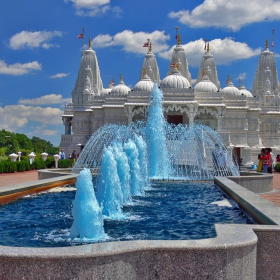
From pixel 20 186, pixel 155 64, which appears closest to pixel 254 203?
pixel 20 186

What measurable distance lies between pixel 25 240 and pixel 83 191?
3.66 ft

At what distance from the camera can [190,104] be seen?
34.9m

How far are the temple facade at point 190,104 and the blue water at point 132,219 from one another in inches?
985

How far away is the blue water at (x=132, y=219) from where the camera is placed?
649 cm

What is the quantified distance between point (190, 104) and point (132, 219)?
90.4 feet

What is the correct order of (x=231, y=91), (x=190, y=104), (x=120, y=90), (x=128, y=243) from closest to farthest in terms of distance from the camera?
(x=128, y=243)
(x=190, y=104)
(x=231, y=91)
(x=120, y=90)

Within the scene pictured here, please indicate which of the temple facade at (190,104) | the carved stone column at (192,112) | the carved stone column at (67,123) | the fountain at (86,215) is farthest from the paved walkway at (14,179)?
the carved stone column at (67,123)

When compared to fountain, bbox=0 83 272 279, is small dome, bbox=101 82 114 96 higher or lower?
higher

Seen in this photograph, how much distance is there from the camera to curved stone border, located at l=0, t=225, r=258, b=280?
4.04 meters

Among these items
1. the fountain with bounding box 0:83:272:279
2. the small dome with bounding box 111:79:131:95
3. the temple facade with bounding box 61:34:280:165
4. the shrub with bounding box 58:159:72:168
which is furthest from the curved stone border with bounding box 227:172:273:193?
the small dome with bounding box 111:79:131:95

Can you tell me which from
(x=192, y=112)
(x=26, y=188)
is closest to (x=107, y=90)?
(x=192, y=112)

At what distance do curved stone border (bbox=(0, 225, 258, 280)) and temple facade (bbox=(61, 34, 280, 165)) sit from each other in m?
30.7

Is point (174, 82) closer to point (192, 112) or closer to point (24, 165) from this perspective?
point (192, 112)

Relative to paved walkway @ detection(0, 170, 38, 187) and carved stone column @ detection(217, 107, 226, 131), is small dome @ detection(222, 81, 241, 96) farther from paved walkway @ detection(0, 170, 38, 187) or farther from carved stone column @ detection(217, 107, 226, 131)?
paved walkway @ detection(0, 170, 38, 187)
